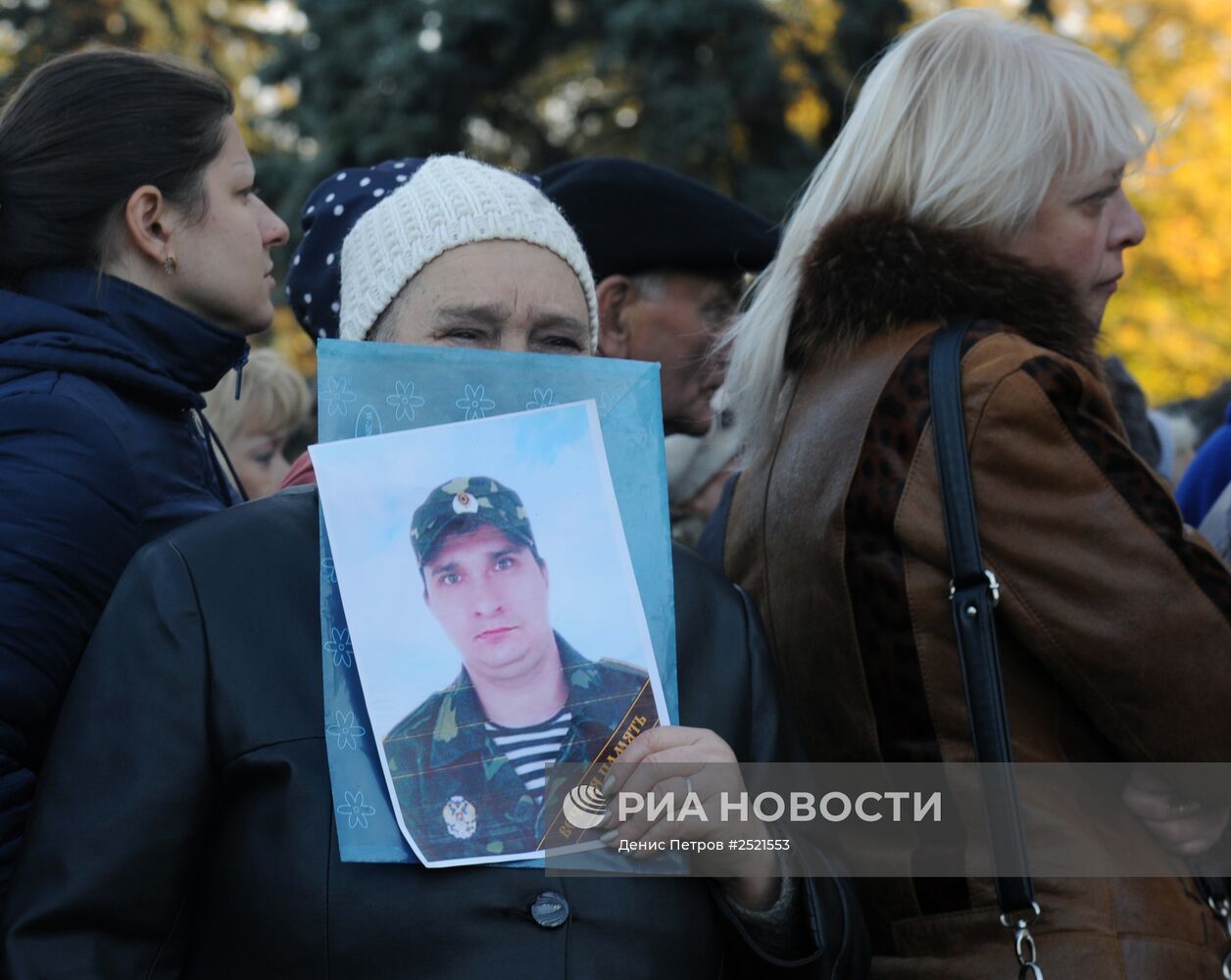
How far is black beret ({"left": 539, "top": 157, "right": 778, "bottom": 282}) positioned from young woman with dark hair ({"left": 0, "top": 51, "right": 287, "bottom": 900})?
0.96m

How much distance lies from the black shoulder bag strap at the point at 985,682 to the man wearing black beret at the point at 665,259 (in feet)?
4.13

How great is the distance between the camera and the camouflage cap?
1.79 meters

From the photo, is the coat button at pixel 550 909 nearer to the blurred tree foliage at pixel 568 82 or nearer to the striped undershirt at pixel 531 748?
the striped undershirt at pixel 531 748

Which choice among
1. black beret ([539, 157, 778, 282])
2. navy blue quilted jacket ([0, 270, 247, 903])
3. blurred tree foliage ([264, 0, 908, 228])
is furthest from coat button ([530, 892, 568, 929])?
blurred tree foliage ([264, 0, 908, 228])

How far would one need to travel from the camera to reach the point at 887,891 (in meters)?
2.28

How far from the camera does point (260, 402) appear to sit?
183 inches

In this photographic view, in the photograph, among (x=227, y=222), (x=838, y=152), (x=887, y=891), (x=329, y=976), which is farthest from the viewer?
(x=838, y=152)

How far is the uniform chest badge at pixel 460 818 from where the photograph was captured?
1.74m

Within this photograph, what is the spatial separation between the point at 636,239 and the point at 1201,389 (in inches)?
620

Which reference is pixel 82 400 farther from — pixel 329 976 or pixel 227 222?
pixel 329 976

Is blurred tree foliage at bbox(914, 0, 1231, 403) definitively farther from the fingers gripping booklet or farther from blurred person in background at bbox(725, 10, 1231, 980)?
the fingers gripping booklet

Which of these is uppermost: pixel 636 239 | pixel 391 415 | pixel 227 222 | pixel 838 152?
pixel 636 239

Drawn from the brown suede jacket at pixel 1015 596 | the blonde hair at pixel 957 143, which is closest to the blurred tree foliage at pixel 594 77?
the blonde hair at pixel 957 143

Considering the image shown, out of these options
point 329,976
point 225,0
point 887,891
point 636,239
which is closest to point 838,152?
point 636,239
